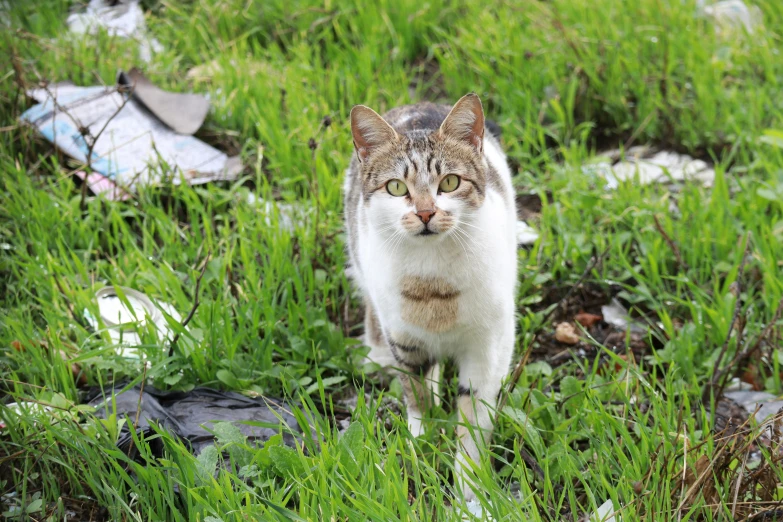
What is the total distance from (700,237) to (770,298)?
1.45 feet

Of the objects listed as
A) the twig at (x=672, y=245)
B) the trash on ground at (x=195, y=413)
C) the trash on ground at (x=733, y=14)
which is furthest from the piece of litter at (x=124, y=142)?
the trash on ground at (x=733, y=14)

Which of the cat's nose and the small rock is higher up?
the cat's nose

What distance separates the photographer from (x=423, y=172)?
7.74 feet

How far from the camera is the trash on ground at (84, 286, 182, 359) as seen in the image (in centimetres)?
286

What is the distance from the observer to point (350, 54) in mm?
4730

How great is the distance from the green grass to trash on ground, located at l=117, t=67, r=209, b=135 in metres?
0.11

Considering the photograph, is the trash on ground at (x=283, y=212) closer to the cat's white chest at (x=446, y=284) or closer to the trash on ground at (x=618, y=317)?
the cat's white chest at (x=446, y=284)

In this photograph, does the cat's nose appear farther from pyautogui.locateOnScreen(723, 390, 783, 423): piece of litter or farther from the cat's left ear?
pyautogui.locateOnScreen(723, 390, 783, 423): piece of litter

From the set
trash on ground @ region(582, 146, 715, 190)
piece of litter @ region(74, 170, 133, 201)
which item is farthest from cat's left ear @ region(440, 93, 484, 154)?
piece of litter @ region(74, 170, 133, 201)

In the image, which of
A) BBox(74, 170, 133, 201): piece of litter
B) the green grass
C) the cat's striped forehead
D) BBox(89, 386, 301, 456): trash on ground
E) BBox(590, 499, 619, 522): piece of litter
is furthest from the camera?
BBox(74, 170, 133, 201): piece of litter

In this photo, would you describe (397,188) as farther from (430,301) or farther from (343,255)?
(343,255)

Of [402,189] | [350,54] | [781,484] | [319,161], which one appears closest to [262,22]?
[350,54]

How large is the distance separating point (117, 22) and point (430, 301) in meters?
3.90

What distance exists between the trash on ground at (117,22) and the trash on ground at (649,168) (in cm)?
287
